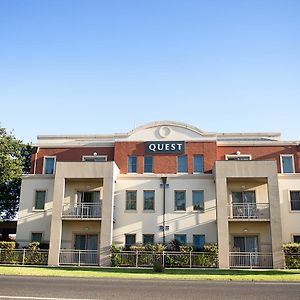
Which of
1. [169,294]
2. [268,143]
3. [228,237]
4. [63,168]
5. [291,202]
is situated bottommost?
[169,294]

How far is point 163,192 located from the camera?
2994 cm

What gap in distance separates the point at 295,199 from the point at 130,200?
486 inches

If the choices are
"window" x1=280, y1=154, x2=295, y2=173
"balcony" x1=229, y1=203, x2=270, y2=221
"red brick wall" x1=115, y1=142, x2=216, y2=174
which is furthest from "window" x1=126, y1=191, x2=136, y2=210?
"window" x1=280, y1=154, x2=295, y2=173

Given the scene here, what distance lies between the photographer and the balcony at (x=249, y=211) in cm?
2725

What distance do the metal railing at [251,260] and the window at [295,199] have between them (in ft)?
16.1

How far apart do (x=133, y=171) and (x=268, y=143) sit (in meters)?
10.9

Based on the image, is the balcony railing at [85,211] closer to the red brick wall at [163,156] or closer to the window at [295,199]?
the red brick wall at [163,156]

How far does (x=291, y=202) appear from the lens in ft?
96.2

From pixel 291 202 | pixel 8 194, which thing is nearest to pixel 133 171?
pixel 291 202

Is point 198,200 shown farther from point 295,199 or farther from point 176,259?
point 295,199

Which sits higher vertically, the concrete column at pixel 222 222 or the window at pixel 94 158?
the window at pixel 94 158

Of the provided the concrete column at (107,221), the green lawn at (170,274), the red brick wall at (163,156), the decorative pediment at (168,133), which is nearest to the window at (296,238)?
the red brick wall at (163,156)

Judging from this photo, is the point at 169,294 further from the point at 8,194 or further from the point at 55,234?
the point at 8,194

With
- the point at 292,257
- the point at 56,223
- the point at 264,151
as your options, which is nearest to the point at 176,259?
the point at 292,257
